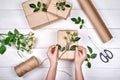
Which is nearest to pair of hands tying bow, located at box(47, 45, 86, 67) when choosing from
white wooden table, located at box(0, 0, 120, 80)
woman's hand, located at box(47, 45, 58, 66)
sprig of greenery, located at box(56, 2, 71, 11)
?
woman's hand, located at box(47, 45, 58, 66)

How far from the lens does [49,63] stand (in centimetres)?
152

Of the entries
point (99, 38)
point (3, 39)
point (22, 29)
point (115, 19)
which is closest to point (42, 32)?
point (22, 29)

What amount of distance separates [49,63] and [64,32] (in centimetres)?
22

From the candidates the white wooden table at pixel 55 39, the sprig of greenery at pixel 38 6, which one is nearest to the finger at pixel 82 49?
the white wooden table at pixel 55 39

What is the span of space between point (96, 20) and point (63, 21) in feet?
0.69

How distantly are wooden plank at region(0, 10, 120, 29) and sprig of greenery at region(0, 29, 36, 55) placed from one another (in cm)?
7

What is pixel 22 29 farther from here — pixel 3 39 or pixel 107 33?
pixel 107 33

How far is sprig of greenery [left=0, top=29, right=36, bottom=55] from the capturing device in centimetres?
142

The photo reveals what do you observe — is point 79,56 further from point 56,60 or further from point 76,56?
point 56,60

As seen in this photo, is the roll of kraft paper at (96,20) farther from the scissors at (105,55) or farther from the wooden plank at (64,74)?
the wooden plank at (64,74)

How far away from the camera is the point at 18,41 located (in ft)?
4.76

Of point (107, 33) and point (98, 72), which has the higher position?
point (107, 33)

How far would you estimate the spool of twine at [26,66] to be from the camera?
4.71 feet

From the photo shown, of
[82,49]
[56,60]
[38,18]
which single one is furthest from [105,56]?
[38,18]
